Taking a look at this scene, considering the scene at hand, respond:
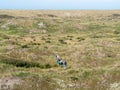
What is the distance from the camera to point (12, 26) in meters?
92.8

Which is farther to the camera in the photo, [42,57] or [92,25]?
[92,25]

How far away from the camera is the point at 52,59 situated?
43688mm

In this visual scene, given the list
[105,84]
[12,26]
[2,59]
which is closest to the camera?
[105,84]

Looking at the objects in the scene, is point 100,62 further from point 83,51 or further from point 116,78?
point 116,78

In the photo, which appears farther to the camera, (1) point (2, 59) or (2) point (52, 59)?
(2) point (52, 59)

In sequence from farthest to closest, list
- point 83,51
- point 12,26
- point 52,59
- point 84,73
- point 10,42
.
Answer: point 12,26 < point 10,42 < point 83,51 < point 52,59 < point 84,73

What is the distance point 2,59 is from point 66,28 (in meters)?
56.7

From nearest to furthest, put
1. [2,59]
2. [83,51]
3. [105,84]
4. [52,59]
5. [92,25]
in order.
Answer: [105,84] < [2,59] < [52,59] < [83,51] < [92,25]

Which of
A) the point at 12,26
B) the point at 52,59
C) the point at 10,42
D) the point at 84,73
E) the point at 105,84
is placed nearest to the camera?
the point at 105,84

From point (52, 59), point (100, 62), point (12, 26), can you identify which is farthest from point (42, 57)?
point (12, 26)

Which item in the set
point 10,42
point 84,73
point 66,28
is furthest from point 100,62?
point 66,28

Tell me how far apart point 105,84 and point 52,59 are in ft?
51.5

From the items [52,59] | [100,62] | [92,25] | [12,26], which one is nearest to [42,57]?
[52,59]

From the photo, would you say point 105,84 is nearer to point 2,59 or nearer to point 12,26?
point 2,59
